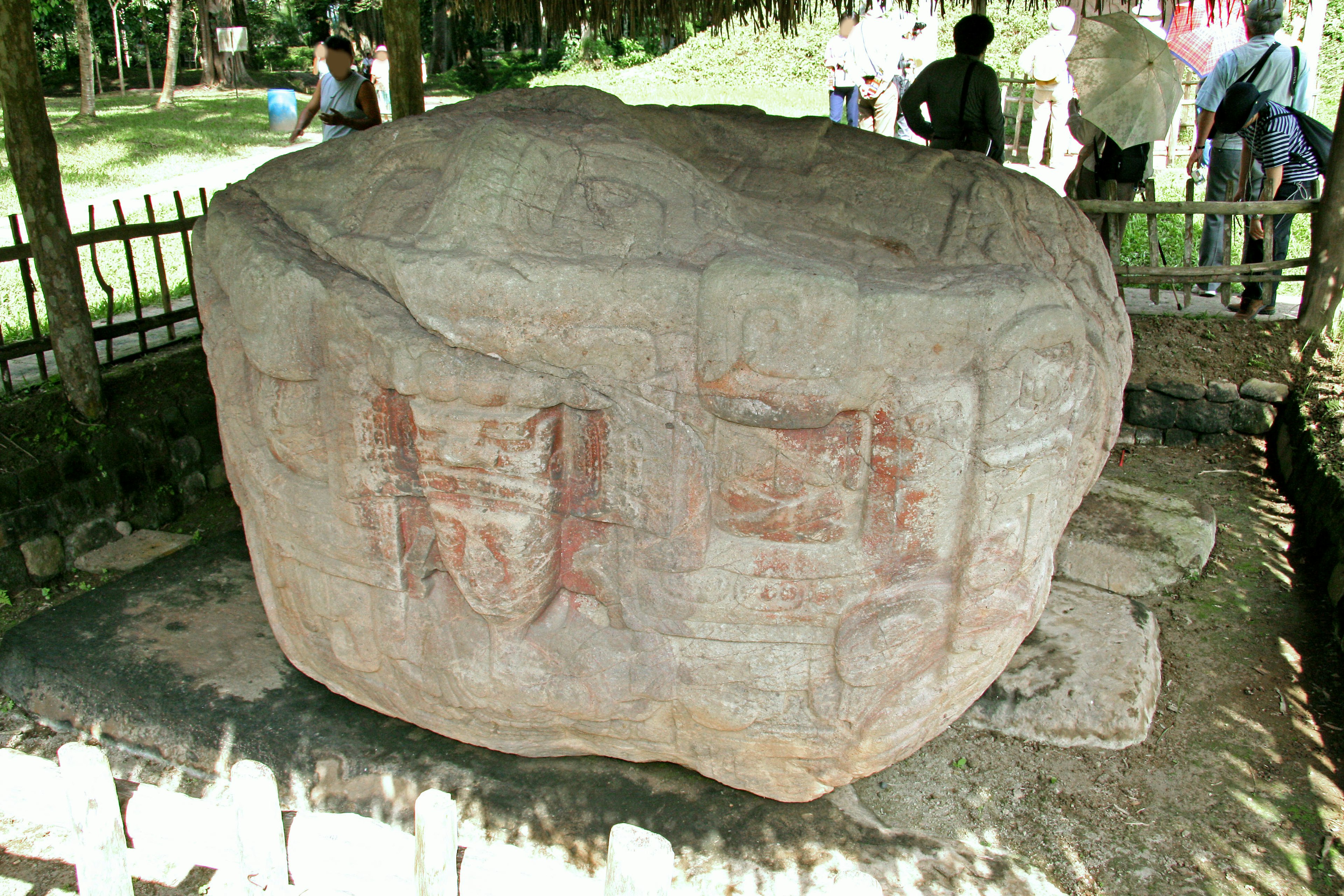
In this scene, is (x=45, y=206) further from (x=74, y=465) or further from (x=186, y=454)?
(x=186, y=454)

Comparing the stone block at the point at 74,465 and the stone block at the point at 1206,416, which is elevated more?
the stone block at the point at 74,465

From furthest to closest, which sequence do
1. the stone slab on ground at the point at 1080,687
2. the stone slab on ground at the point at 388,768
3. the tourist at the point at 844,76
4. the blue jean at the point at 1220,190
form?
the tourist at the point at 844,76
the blue jean at the point at 1220,190
the stone slab on ground at the point at 1080,687
the stone slab on ground at the point at 388,768

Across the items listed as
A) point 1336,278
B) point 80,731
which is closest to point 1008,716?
point 80,731

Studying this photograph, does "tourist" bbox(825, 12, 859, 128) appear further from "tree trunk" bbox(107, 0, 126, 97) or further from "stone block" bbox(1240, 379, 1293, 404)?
"tree trunk" bbox(107, 0, 126, 97)

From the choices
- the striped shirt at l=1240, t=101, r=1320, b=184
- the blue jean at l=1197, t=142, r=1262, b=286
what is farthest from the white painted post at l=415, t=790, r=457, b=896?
the striped shirt at l=1240, t=101, r=1320, b=184

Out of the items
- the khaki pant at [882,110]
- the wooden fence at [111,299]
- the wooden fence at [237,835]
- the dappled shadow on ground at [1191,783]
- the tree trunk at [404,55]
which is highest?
the tree trunk at [404,55]

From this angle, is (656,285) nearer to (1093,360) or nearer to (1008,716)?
(1093,360)

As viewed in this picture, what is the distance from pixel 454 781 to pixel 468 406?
1042mm

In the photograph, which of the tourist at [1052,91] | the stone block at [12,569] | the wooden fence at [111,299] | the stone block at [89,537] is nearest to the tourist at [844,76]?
the tourist at [1052,91]

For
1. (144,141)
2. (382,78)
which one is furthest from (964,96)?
(144,141)

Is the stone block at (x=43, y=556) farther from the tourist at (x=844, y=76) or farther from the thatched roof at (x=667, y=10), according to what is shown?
the tourist at (x=844, y=76)

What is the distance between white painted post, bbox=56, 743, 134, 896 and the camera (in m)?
1.82

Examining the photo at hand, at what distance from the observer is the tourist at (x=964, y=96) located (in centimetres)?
464

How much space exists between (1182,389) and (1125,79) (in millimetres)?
1694
